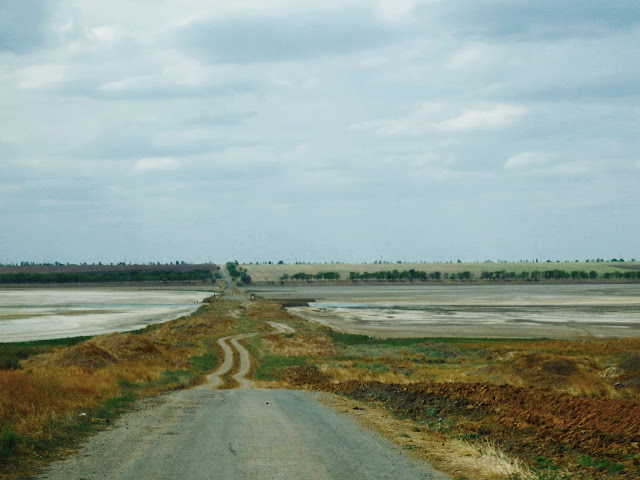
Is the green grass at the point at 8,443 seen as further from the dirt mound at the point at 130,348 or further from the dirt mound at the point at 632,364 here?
the dirt mound at the point at 632,364

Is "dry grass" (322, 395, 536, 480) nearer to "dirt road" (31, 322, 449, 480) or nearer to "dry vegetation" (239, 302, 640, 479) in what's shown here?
"dry vegetation" (239, 302, 640, 479)

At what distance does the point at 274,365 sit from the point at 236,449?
3238 centimetres

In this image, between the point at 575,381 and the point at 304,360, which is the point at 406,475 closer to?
the point at 575,381

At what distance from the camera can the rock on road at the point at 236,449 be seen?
12383 millimetres

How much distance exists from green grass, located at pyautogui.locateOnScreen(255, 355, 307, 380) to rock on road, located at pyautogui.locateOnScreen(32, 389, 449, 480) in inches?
769

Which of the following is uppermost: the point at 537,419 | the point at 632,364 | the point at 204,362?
the point at 537,419

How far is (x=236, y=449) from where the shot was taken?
572 inches

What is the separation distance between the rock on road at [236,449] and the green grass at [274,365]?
1953 cm

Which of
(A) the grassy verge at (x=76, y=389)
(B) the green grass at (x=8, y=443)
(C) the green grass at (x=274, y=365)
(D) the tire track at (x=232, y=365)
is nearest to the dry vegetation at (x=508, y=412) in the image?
(C) the green grass at (x=274, y=365)

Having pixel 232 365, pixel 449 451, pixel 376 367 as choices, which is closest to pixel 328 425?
pixel 449 451

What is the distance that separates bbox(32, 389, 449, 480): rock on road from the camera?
40.6 feet

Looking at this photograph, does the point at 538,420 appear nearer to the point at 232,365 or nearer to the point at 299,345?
the point at 232,365

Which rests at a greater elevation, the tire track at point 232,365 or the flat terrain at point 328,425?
the flat terrain at point 328,425

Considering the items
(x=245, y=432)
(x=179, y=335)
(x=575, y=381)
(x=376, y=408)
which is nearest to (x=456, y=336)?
(x=179, y=335)
